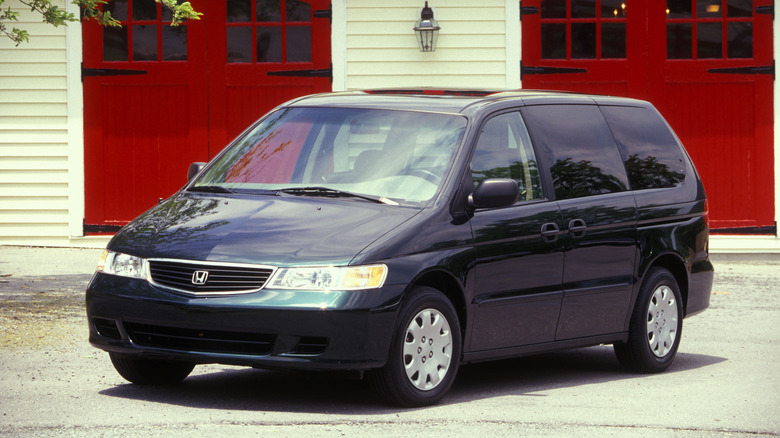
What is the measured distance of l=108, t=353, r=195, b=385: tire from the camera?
24.2 feet

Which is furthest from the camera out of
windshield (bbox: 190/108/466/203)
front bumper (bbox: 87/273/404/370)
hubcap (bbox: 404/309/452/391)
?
windshield (bbox: 190/108/466/203)

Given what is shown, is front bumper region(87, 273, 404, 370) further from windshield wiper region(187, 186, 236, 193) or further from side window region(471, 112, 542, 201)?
side window region(471, 112, 542, 201)

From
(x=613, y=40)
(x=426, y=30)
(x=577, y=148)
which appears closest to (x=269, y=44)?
(x=426, y=30)

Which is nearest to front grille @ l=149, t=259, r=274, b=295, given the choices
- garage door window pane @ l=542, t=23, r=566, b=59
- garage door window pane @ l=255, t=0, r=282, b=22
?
garage door window pane @ l=255, t=0, r=282, b=22

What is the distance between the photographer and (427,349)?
6891mm

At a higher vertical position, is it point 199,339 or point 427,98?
point 427,98

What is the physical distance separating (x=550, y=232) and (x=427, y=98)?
41.0 inches

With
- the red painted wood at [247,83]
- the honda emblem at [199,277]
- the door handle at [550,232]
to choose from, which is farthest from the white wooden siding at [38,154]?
the honda emblem at [199,277]

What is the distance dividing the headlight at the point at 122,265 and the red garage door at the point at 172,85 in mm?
9531

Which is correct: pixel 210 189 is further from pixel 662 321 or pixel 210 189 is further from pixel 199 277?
pixel 662 321

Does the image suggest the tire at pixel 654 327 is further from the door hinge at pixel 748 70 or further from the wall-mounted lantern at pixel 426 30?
the door hinge at pixel 748 70

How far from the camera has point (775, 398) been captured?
755cm

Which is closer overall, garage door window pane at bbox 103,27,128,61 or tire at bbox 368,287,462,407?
tire at bbox 368,287,462,407

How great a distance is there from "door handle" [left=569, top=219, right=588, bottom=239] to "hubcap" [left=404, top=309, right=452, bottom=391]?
1.27 meters
